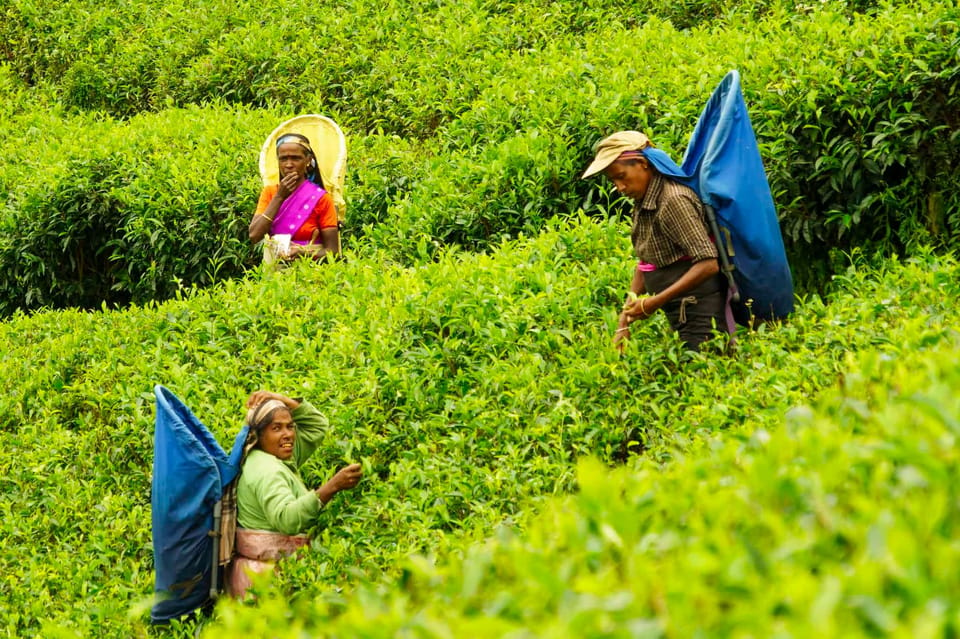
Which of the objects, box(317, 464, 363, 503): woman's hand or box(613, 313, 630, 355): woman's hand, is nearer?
box(317, 464, 363, 503): woman's hand

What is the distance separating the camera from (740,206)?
5.35 meters

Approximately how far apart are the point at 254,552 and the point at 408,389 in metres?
1.23

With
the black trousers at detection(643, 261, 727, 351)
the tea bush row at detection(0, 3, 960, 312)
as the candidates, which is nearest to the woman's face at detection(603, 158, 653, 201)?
the black trousers at detection(643, 261, 727, 351)

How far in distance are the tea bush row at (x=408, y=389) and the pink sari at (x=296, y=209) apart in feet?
1.44

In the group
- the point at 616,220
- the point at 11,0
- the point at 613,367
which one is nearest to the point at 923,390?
the point at 613,367

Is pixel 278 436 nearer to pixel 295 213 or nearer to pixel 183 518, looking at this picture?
pixel 183 518

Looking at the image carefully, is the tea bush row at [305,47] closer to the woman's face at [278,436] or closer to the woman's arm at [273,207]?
the woman's arm at [273,207]

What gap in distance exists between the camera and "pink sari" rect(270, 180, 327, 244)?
26.2 feet

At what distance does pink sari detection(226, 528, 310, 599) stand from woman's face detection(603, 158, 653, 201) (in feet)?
7.37

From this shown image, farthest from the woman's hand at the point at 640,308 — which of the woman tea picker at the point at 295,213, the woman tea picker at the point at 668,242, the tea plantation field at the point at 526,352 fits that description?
the woman tea picker at the point at 295,213

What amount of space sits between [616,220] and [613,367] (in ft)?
6.03

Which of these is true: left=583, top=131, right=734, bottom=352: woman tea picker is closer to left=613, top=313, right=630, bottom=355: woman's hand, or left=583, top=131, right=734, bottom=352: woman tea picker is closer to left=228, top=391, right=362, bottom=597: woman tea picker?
left=613, top=313, right=630, bottom=355: woman's hand

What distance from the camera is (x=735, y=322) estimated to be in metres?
5.63

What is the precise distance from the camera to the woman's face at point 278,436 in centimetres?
525
